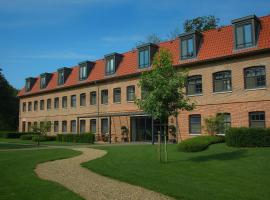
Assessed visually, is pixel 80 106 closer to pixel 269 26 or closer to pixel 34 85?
pixel 34 85

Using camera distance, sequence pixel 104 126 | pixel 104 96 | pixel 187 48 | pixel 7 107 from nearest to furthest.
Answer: pixel 187 48 < pixel 104 126 < pixel 104 96 < pixel 7 107

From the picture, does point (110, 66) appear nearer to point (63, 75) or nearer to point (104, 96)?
point (104, 96)

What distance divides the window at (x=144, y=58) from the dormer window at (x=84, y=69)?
8.93 m

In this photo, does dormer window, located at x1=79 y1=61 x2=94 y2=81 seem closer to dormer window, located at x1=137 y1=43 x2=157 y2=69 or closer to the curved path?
dormer window, located at x1=137 y1=43 x2=157 y2=69

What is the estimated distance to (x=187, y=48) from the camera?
1042 inches

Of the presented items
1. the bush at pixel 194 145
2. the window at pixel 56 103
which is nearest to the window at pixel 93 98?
the window at pixel 56 103

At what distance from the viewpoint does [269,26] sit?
22.6 meters

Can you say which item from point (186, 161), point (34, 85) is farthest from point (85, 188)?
point (34, 85)

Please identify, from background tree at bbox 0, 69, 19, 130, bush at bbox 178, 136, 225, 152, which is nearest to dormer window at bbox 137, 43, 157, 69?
bush at bbox 178, 136, 225, 152

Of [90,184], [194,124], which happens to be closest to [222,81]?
[194,124]

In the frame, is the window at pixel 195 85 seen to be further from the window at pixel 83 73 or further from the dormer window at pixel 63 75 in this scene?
the dormer window at pixel 63 75

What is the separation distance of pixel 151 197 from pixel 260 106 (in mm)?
16413

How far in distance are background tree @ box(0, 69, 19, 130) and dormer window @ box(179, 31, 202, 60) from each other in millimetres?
32866

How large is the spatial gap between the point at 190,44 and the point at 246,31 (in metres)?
4.76
